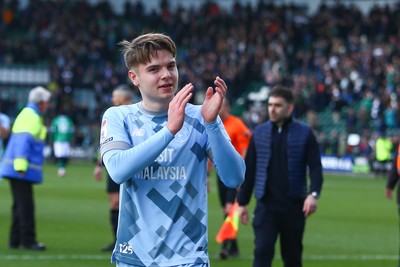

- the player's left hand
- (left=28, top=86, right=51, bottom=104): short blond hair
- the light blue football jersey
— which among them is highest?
(left=28, top=86, right=51, bottom=104): short blond hair

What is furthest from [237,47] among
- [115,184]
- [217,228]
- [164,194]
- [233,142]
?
[164,194]

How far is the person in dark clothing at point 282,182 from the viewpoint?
10.1 meters

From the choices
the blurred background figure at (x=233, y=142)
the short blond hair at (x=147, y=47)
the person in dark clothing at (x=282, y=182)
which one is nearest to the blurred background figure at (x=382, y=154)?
the blurred background figure at (x=233, y=142)

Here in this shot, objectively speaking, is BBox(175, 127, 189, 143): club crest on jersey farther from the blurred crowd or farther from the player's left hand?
the blurred crowd

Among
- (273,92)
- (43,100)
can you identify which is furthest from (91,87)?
(273,92)

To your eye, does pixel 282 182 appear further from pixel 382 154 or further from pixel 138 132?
pixel 382 154

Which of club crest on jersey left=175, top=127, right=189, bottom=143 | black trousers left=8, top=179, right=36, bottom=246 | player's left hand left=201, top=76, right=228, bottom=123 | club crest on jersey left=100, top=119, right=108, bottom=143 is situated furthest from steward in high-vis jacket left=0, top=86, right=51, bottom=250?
player's left hand left=201, top=76, right=228, bottom=123

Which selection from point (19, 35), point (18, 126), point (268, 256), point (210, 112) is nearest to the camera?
point (210, 112)

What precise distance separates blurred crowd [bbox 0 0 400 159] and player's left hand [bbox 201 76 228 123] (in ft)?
123

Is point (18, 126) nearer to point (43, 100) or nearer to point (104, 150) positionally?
point (43, 100)

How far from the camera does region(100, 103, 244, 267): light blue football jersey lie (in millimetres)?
5371

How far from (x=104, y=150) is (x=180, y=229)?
1.92 feet

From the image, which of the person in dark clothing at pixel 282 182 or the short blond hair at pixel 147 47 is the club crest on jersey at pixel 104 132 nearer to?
the short blond hair at pixel 147 47

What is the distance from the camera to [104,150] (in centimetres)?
542
